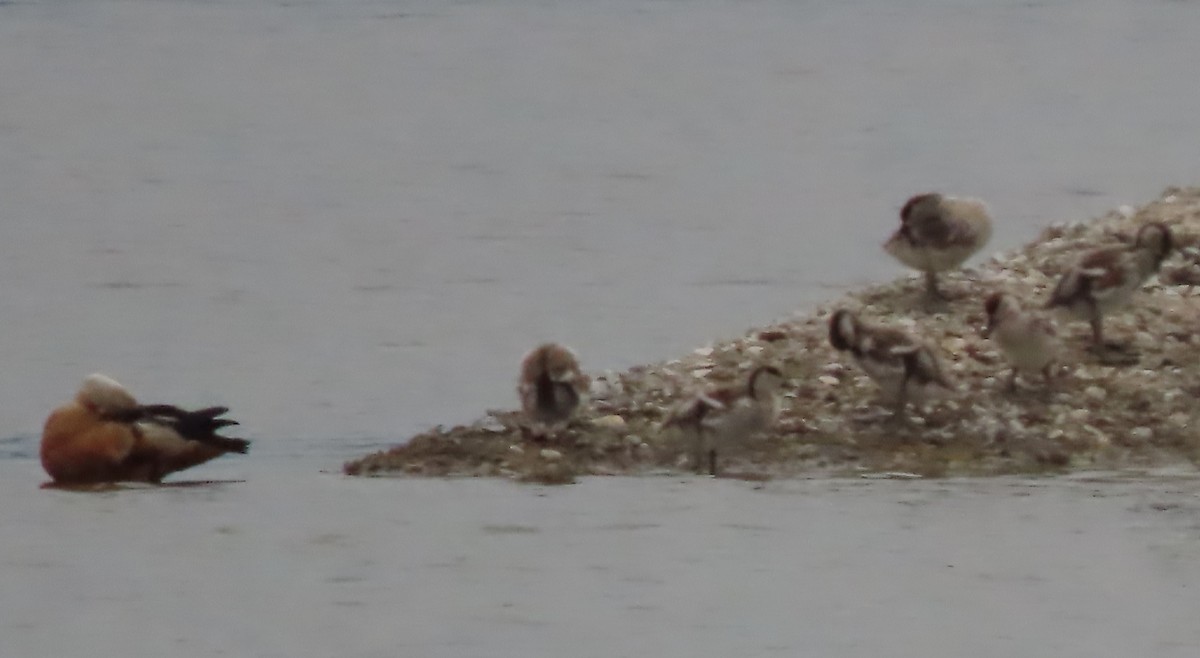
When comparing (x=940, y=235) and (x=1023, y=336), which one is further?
(x=940, y=235)

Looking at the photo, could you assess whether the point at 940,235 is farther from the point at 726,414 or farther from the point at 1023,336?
the point at 726,414

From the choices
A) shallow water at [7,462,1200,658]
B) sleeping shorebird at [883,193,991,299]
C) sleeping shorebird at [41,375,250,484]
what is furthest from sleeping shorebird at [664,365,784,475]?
sleeping shorebird at [41,375,250,484]

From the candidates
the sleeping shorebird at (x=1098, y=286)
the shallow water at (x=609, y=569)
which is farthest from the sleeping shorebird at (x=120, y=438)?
the sleeping shorebird at (x=1098, y=286)

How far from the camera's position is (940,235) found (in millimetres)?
12938

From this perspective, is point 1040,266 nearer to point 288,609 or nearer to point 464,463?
point 464,463

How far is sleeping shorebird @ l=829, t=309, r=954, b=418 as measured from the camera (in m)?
11.5

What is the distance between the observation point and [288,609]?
388 inches

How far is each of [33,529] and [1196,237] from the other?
231 inches

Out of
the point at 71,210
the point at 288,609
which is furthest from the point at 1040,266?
the point at 71,210

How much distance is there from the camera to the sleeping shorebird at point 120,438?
1171cm

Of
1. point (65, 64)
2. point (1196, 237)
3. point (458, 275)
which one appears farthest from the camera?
point (65, 64)

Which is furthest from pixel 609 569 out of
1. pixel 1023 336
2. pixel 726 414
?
pixel 1023 336

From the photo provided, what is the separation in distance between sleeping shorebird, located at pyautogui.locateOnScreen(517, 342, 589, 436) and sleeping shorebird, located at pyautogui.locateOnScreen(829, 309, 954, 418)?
111cm

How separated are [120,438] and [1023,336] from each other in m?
3.62
